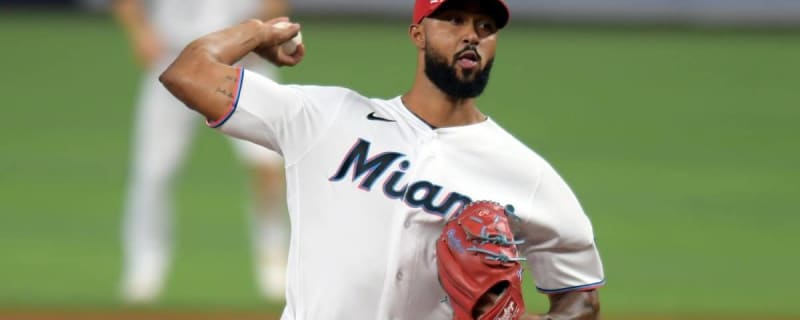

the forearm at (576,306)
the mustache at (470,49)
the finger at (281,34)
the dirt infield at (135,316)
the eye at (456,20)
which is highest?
the dirt infield at (135,316)

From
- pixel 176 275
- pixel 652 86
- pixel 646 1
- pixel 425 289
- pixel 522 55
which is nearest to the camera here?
pixel 425 289

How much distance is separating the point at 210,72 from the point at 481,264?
83 centimetres

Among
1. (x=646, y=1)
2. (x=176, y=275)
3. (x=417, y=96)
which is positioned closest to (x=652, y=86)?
(x=646, y=1)

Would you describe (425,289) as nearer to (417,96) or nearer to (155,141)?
(417,96)

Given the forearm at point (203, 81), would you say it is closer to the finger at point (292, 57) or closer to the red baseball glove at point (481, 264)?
the finger at point (292, 57)

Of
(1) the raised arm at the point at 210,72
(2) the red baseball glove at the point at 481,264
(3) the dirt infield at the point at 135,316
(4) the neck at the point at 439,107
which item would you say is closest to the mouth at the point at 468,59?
(4) the neck at the point at 439,107

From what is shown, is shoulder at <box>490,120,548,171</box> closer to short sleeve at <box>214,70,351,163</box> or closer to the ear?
the ear

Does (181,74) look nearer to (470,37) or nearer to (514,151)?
(470,37)

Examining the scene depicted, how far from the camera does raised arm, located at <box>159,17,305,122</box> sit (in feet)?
13.1

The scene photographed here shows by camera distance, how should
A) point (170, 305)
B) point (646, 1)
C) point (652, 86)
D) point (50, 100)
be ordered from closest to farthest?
1. point (170, 305)
2. point (50, 100)
3. point (652, 86)
4. point (646, 1)

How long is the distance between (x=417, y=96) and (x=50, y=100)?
466 inches

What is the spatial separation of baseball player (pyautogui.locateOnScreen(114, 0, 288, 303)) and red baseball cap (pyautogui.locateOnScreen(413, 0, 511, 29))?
4.37m

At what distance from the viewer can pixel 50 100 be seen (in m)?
15.6

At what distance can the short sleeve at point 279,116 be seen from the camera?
13.2 ft
